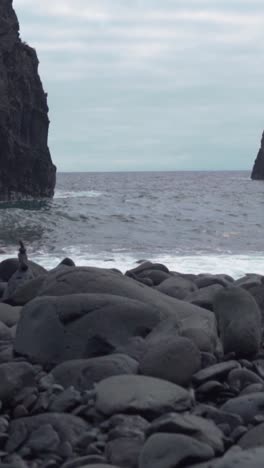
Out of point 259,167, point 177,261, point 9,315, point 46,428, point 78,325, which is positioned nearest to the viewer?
point 46,428

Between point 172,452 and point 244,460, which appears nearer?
point 244,460

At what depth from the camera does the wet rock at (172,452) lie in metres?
4.28

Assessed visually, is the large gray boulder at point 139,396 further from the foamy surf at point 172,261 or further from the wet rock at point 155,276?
the foamy surf at point 172,261

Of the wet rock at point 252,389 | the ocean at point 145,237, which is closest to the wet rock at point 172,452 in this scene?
the wet rock at point 252,389


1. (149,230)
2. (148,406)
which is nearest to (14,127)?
(149,230)

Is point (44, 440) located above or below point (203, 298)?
below

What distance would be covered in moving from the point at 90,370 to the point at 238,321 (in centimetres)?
172

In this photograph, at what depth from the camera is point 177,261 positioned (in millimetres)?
17625

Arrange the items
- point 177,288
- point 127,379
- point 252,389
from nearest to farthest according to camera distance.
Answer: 1. point 127,379
2. point 252,389
3. point 177,288

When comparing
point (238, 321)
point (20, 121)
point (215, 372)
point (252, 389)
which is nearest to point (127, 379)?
point (215, 372)

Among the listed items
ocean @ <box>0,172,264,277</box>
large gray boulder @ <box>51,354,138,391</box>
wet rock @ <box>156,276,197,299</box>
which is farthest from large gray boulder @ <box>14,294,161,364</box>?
ocean @ <box>0,172,264,277</box>

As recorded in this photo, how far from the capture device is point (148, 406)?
5.08 m

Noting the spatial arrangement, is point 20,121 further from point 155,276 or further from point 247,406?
point 247,406

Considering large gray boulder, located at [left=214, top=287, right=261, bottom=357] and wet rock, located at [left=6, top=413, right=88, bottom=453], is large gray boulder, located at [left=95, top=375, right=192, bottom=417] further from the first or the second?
large gray boulder, located at [left=214, top=287, right=261, bottom=357]
